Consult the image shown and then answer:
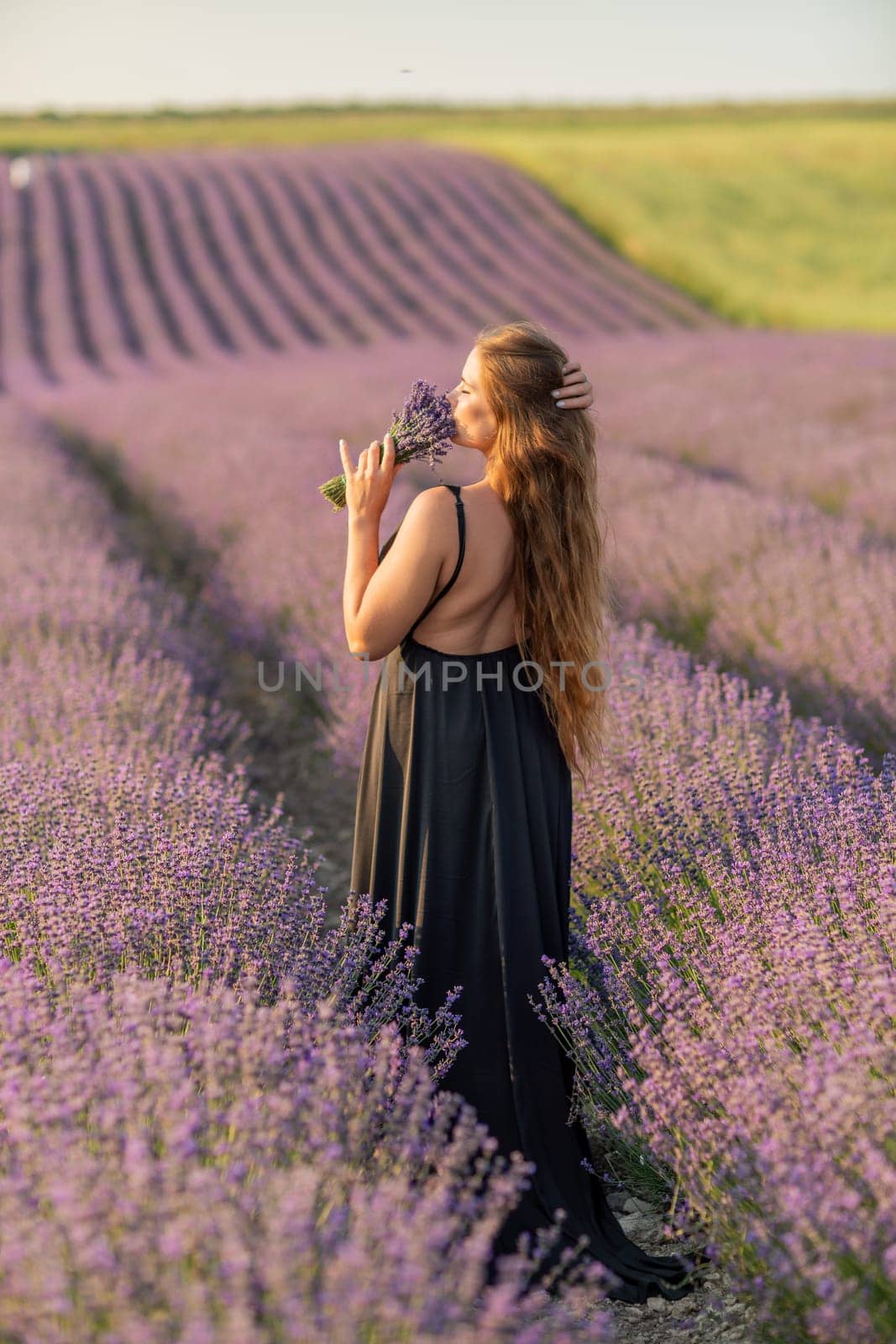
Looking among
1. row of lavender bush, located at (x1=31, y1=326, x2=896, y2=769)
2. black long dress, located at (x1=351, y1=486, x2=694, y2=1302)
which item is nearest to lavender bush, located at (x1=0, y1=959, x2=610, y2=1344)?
black long dress, located at (x1=351, y1=486, x2=694, y2=1302)

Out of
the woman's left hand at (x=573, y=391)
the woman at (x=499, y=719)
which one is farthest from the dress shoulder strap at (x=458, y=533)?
the woman's left hand at (x=573, y=391)

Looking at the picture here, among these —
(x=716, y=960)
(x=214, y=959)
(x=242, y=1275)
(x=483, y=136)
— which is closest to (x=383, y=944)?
(x=214, y=959)

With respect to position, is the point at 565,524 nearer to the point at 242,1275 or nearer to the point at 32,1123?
the point at 32,1123

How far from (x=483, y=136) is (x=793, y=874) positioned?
110 feet

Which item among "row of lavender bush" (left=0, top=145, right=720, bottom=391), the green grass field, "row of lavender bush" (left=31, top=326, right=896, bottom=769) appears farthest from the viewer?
the green grass field

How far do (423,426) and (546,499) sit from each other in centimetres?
28

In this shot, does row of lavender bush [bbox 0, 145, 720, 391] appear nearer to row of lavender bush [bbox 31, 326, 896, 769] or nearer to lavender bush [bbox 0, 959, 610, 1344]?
row of lavender bush [bbox 31, 326, 896, 769]

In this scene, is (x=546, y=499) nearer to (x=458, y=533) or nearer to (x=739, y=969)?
(x=458, y=533)

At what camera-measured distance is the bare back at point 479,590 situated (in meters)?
2.14

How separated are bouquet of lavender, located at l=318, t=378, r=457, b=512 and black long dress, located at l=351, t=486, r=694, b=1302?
11 cm

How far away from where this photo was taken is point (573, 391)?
84.9 inches

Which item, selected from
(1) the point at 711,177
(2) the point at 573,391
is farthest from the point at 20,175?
(2) the point at 573,391

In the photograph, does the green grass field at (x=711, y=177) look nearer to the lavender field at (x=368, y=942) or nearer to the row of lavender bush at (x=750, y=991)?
the lavender field at (x=368, y=942)

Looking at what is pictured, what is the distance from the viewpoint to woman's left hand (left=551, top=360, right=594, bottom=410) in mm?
2158
